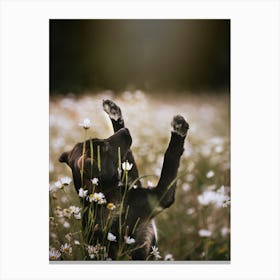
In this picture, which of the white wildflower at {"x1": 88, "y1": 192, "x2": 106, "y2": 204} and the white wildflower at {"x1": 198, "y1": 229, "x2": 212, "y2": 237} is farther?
the white wildflower at {"x1": 198, "y1": 229, "x2": 212, "y2": 237}

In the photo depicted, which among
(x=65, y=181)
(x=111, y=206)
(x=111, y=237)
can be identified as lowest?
(x=111, y=237)

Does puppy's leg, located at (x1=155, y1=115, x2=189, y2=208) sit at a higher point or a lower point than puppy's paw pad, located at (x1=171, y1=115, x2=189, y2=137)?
lower

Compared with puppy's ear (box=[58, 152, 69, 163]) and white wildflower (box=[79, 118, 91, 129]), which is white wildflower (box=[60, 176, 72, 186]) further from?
white wildflower (box=[79, 118, 91, 129])

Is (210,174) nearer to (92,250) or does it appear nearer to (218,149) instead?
(218,149)

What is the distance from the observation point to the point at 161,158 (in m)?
2.15

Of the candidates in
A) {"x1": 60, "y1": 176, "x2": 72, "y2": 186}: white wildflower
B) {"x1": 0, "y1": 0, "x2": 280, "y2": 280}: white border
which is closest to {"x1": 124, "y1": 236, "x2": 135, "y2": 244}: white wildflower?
{"x1": 0, "y1": 0, "x2": 280, "y2": 280}: white border

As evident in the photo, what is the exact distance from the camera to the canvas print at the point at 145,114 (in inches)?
82.8

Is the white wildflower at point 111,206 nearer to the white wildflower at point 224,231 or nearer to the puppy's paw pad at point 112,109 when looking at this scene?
the puppy's paw pad at point 112,109

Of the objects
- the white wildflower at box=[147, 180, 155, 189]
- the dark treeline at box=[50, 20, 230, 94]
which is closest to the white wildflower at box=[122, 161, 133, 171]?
the white wildflower at box=[147, 180, 155, 189]

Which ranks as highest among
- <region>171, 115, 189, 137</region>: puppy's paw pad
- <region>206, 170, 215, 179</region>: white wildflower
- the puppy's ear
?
<region>171, 115, 189, 137</region>: puppy's paw pad

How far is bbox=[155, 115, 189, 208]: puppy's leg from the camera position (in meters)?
2.09

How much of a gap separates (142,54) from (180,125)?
347mm
